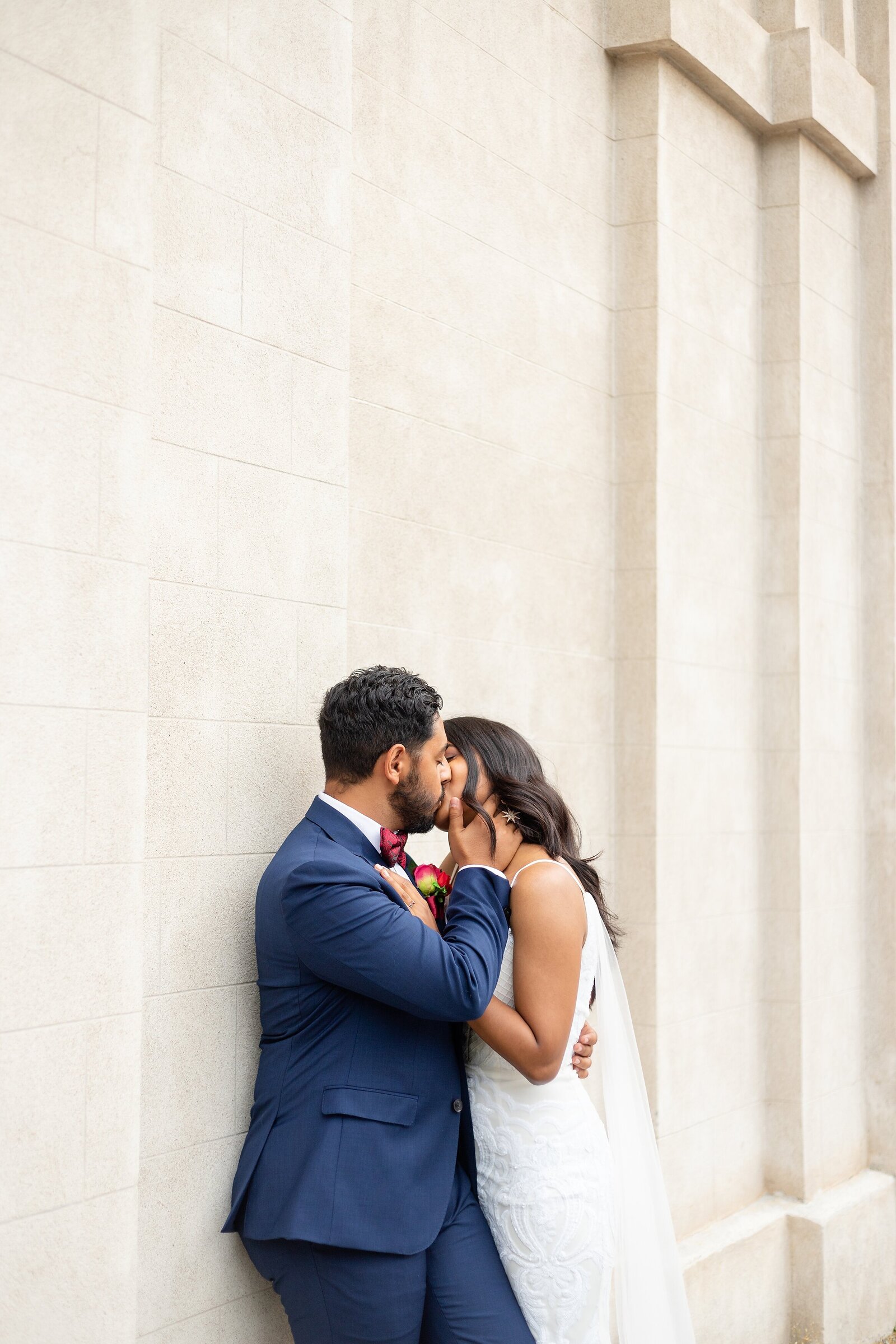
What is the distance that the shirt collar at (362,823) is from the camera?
108 inches

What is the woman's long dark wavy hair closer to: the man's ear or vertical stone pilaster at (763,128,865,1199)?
the man's ear

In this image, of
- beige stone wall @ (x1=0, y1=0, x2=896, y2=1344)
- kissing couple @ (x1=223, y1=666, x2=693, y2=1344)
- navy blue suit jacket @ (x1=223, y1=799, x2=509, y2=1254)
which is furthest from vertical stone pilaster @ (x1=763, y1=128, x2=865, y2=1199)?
navy blue suit jacket @ (x1=223, y1=799, x2=509, y2=1254)

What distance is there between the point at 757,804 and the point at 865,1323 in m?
2.27

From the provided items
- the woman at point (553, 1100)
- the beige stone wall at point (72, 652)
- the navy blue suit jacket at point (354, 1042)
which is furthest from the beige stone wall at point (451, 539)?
the woman at point (553, 1100)

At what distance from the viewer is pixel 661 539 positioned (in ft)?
15.8

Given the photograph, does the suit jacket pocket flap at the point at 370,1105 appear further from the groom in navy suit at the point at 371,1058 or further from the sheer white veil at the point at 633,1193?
the sheer white veil at the point at 633,1193

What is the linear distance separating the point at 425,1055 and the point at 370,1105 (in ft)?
0.55

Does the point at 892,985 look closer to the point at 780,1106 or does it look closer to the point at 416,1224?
the point at 780,1106

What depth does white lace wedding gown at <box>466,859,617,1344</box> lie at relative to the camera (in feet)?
9.02

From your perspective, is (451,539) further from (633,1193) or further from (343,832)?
(633,1193)

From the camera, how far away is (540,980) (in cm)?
275

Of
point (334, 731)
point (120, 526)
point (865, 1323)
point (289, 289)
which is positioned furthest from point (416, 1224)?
point (865, 1323)

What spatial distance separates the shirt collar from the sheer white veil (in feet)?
2.15

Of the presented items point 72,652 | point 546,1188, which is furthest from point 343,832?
point 546,1188
